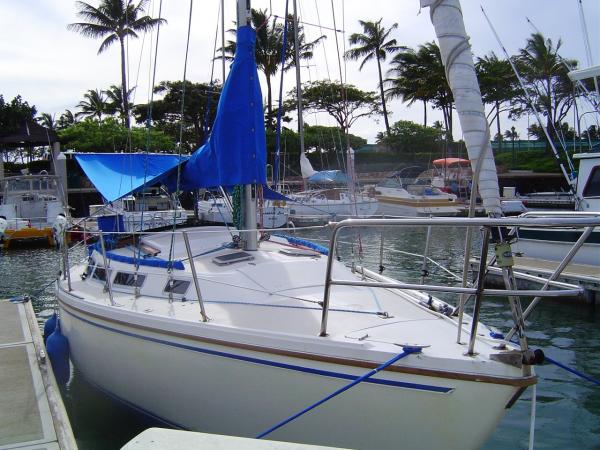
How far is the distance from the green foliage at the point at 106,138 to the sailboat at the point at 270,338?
31.2 m

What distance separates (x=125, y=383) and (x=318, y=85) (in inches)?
1575

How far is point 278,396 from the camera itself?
4.05 m

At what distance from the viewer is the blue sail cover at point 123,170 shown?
658 centimetres

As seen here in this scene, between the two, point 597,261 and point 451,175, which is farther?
point 451,175

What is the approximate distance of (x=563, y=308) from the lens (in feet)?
33.2

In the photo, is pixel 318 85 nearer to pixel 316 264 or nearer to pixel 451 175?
pixel 451 175

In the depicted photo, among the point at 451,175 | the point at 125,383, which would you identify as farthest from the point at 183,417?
the point at 451,175

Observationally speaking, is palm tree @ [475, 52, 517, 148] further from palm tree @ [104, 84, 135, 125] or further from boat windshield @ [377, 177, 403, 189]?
palm tree @ [104, 84, 135, 125]

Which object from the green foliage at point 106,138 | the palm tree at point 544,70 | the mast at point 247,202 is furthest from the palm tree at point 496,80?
the mast at point 247,202

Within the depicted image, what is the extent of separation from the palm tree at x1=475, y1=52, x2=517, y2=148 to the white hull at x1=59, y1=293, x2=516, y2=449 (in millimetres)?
38362

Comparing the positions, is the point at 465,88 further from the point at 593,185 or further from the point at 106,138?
the point at 106,138

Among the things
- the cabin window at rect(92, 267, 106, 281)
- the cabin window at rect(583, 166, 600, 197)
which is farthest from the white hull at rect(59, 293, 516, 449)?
the cabin window at rect(583, 166, 600, 197)

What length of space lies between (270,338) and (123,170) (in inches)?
161

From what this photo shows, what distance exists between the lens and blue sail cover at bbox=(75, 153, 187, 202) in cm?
658
